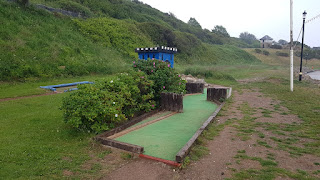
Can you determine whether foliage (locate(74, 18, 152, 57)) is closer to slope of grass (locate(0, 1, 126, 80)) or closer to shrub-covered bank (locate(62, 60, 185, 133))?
slope of grass (locate(0, 1, 126, 80))

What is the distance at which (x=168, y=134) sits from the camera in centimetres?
514

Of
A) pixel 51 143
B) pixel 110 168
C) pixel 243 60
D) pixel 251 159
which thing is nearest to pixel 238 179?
pixel 251 159

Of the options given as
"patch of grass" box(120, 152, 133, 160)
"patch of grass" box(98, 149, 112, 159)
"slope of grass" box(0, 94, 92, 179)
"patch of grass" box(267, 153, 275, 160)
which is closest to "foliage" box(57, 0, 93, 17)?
"slope of grass" box(0, 94, 92, 179)

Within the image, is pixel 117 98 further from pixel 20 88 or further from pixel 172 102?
pixel 20 88

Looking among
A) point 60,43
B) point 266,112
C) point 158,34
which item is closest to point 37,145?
point 266,112

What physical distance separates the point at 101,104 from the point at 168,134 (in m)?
1.53

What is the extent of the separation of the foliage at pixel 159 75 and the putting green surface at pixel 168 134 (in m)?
0.91

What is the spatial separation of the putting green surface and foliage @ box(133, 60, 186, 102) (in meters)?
0.91

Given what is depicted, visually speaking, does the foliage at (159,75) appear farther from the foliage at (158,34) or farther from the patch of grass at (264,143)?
the foliage at (158,34)

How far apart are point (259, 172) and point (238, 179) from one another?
1.32 feet

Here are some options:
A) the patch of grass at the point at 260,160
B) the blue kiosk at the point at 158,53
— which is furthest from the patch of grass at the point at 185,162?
the blue kiosk at the point at 158,53

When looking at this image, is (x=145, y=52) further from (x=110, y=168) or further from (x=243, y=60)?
(x=243, y=60)

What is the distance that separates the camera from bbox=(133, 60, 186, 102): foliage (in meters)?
7.48

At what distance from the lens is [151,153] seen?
414cm
